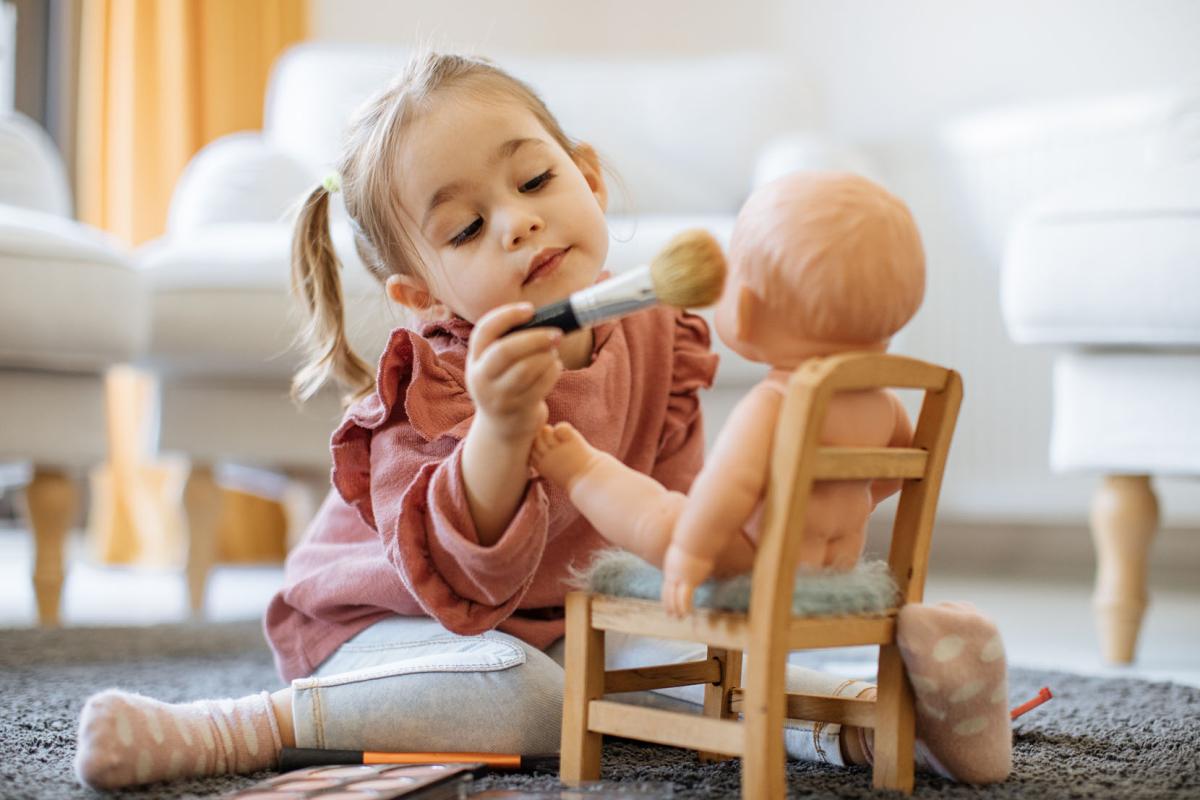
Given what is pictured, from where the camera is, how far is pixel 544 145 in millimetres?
928

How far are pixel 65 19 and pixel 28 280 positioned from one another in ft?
5.13

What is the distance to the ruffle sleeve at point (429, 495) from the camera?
0.79 m

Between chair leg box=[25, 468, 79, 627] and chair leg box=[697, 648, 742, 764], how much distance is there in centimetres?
99

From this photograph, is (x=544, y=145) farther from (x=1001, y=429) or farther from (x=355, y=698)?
(x=1001, y=429)

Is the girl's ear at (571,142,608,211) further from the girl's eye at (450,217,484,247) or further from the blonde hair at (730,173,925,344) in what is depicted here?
the blonde hair at (730,173,925,344)

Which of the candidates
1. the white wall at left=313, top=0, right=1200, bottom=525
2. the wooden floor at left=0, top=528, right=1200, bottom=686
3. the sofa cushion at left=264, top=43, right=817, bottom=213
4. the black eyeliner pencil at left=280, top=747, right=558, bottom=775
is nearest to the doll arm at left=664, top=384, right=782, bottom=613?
the black eyeliner pencil at left=280, top=747, right=558, bottom=775

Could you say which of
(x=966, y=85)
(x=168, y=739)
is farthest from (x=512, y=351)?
(x=966, y=85)

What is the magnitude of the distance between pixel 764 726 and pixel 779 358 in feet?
0.63

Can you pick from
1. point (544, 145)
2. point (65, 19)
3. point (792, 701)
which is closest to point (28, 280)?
point (544, 145)

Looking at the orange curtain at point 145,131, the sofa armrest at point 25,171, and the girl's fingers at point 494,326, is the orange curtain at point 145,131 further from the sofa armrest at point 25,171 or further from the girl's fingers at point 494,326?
the girl's fingers at point 494,326

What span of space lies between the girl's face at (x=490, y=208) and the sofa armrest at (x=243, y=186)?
1022 mm

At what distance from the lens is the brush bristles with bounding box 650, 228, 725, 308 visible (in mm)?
660

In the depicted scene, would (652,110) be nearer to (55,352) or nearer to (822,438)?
(55,352)

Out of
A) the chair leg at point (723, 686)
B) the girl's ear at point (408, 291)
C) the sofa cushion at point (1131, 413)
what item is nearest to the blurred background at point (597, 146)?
the sofa cushion at point (1131, 413)
